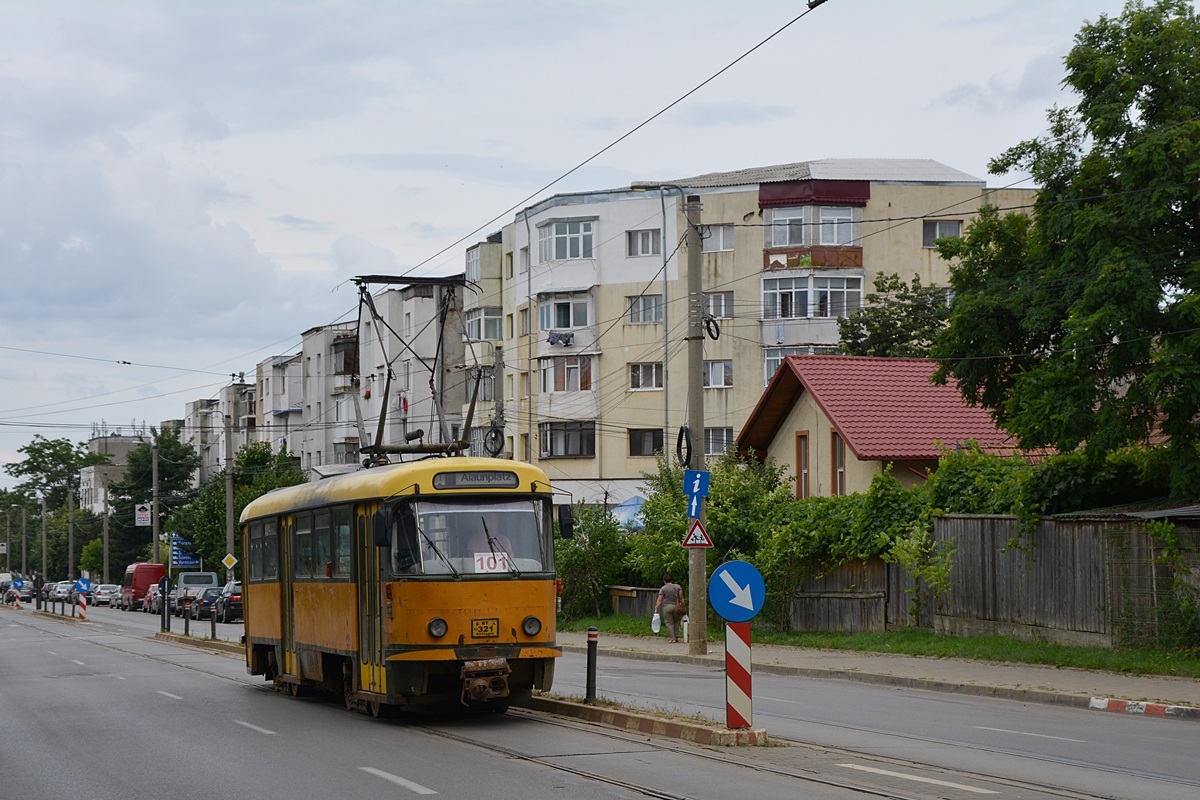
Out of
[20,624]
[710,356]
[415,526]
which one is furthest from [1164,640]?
[20,624]

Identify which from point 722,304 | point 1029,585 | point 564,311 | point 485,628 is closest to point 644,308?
point 722,304

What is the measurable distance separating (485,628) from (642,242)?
49424 mm

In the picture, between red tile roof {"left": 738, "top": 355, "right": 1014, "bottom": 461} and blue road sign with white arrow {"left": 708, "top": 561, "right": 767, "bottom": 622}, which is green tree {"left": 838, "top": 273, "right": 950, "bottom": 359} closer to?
red tile roof {"left": 738, "top": 355, "right": 1014, "bottom": 461}

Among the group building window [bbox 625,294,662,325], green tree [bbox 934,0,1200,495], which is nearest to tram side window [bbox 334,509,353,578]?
green tree [bbox 934,0,1200,495]

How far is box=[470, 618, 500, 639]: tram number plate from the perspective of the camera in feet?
52.6

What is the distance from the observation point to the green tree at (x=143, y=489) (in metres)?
109

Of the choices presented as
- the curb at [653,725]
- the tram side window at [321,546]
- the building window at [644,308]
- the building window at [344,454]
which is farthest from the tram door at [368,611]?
the building window at [344,454]

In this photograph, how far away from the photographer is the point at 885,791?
10602mm

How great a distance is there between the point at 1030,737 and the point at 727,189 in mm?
48859

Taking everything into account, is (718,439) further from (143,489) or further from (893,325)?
(143,489)

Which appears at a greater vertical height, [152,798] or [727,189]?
[727,189]

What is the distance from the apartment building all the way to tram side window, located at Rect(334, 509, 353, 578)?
40630 mm

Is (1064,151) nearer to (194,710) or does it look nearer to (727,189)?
(194,710)

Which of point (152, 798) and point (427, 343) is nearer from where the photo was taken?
point (152, 798)
